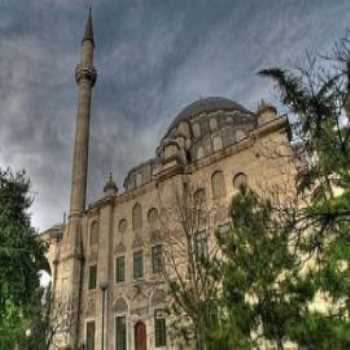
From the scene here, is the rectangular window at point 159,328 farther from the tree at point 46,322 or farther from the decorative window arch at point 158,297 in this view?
the tree at point 46,322

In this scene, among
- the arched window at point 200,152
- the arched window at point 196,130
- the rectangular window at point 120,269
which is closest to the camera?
the rectangular window at point 120,269

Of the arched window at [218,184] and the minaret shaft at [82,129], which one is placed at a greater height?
the minaret shaft at [82,129]

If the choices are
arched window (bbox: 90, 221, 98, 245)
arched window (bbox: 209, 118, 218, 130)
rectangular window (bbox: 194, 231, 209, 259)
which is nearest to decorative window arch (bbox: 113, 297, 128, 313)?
arched window (bbox: 90, 221, 98, 245)

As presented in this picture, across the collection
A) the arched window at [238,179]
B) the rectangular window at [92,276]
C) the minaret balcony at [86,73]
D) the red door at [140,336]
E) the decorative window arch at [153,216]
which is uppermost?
the minaret balcony at [86,73]

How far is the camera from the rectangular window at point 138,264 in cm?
2092

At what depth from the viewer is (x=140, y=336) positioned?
19.5m

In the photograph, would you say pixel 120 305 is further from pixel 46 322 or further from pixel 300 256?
pixel 300 256

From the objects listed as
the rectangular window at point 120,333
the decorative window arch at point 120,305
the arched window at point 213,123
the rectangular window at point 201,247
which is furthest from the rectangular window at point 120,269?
the arched window at point 213,123

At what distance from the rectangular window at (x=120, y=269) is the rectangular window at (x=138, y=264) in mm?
1018

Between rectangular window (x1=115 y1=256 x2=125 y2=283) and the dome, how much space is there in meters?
14.5

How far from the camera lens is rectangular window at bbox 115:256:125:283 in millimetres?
21734

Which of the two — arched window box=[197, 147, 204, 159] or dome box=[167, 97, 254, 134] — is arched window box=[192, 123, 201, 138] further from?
arched window box=[197, 147, 204, 159]

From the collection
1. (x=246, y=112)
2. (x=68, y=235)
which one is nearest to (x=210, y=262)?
(x=68, y=235)

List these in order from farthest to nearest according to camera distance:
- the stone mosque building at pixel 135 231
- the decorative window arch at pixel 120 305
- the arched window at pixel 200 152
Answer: the arched window at pixel 200 152, the decorative window arch at pixel 120 305, the stone mosque building at pixel 135 231
